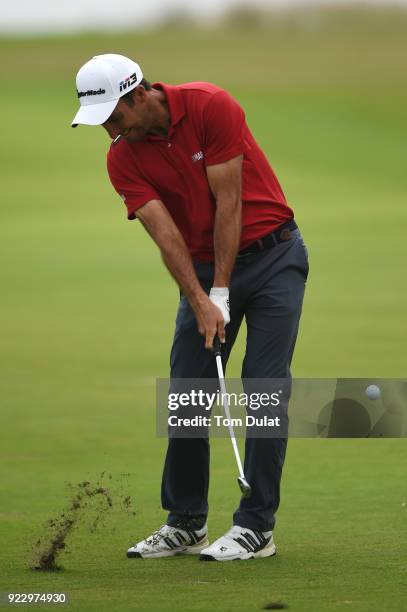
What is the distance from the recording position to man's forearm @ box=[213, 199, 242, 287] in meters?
5.90

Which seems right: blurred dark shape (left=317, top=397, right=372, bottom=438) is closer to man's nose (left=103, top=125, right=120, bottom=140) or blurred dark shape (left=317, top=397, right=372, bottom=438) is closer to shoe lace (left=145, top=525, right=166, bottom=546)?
shoe lace (left=145, top=525, right=166, bottom=546)

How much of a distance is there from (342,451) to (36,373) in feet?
12.2

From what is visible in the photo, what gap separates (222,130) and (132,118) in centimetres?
36

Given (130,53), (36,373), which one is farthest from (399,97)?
(36,373)

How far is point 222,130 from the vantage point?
593 cm

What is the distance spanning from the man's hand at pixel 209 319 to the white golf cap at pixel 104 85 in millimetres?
819

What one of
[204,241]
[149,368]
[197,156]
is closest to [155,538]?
[204,241]

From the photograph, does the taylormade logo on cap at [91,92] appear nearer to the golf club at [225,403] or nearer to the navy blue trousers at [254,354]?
the navy blue trousers at [254,354]

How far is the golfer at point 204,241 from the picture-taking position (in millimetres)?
5918

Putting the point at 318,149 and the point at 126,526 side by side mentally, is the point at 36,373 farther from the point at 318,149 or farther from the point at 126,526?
the point at 318,149

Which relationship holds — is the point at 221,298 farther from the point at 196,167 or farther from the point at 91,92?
the point at 91,92

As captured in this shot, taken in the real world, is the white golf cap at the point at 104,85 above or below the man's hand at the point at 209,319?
above

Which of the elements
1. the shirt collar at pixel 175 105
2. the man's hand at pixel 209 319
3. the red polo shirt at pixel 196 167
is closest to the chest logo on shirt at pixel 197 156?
the red polo shirt at pixel 196 167

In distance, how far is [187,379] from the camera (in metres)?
6.23
